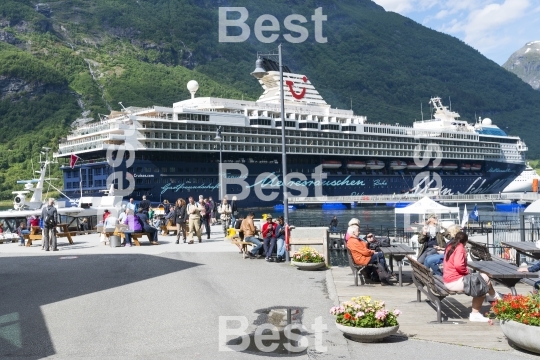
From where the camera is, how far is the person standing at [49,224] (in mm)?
17609

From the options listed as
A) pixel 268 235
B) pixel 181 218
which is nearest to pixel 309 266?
pixel 268 235

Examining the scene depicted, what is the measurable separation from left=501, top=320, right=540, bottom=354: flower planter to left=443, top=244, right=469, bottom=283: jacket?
157 centimetres

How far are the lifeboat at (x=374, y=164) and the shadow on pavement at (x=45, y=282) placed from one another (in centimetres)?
8134

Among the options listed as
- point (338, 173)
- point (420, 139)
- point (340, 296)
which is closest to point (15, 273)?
point (340, 296)

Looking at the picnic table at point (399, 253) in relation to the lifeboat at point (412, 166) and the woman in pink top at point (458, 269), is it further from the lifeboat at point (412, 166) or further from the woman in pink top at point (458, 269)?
the lifeboat at point (412, 166)

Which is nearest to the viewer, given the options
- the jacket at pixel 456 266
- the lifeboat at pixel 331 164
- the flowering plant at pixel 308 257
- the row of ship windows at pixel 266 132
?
the jacket at pixel 456 266

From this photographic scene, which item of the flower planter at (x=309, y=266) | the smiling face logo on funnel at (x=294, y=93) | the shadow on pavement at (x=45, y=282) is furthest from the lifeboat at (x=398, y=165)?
the flower planter at (x=309, y=266)

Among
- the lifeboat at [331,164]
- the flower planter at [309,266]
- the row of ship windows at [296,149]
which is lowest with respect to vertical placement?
the flower planter at [309,266]

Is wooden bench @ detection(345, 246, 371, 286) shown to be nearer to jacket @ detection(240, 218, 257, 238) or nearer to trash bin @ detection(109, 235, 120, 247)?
jacket @ detection(240, 218, 257, 238)

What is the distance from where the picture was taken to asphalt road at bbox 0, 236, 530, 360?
21.3ft

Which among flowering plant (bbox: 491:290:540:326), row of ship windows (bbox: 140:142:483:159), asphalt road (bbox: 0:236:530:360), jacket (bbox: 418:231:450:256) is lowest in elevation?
asphalt road (bbox: 0:236:530:360)

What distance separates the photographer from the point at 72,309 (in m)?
8.83

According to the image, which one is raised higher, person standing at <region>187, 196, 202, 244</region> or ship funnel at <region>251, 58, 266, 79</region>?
ship funnel at <region>251, 58, 266, 79</region>

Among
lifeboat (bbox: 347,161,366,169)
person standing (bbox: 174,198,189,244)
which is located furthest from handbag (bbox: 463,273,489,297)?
lifeboat (bbox: 347,161,366,169)
